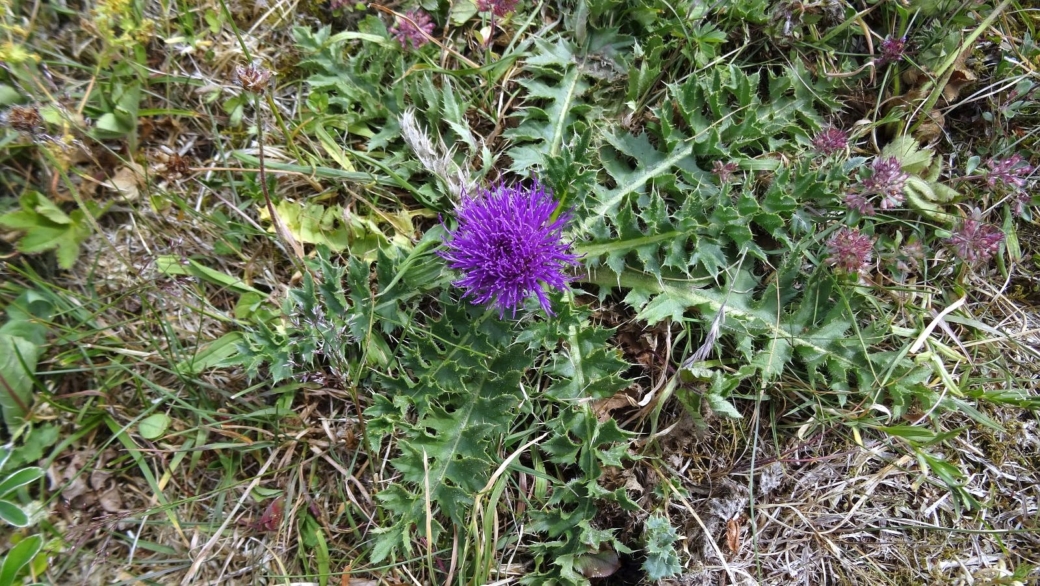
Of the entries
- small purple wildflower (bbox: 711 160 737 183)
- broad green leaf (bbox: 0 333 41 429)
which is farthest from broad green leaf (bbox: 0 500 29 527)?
small purple wildflower (bbox: 711 160 737 183)

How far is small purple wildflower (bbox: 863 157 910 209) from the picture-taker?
2908mm

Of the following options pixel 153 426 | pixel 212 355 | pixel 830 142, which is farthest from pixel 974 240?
pixel 153 426

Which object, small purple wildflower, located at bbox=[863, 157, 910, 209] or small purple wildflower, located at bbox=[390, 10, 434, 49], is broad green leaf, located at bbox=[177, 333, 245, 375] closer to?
Result: small purple wildflower, located at bbox=[390, 10, 434, 49]

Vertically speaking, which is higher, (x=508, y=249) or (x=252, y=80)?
(x=252, y=80)

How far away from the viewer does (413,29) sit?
3254 millimetres

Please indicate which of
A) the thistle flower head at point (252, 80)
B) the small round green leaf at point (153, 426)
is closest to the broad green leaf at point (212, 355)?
the small round green leaf at point (153, 426)

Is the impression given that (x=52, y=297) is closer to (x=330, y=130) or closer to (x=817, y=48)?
(x=330, y=130)

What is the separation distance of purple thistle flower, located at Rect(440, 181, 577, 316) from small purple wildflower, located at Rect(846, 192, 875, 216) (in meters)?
1.43

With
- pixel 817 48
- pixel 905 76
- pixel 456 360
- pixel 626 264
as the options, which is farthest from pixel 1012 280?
pixel 456 360

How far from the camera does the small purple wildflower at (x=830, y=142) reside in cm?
303

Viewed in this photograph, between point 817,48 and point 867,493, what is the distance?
7.56ft

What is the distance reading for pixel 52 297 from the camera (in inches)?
118

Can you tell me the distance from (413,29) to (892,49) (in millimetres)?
2519

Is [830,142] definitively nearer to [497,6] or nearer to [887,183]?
[887,183]
